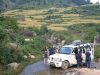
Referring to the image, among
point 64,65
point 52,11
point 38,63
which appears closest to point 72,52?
point 64,65

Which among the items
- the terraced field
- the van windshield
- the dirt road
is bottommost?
the terraced field

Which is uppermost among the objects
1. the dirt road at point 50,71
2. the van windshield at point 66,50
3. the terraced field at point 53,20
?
the van windshield at point 66,50

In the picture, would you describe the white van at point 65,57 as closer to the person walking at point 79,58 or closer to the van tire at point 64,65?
the van tire at point 64,65

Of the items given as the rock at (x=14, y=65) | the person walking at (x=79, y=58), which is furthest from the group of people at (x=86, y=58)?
the rock at (x=14, y=65)

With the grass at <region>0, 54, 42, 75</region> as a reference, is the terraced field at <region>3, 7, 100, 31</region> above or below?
below

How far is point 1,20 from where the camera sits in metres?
36.2

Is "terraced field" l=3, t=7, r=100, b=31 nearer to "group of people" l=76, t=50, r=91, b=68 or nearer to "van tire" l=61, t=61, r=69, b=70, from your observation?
"van tire" l=61, t=61, r=69, b=70

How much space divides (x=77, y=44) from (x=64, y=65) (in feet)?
7.79

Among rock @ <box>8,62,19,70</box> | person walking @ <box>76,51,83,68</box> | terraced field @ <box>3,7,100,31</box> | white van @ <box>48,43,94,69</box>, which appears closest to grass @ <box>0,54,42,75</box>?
rock @ <box>8,62,19,70</box>

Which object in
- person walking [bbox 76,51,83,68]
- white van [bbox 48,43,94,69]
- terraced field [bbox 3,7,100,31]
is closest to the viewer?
person walking [bbox 76,51,83,68]

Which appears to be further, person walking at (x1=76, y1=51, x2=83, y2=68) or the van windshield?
the van windshield

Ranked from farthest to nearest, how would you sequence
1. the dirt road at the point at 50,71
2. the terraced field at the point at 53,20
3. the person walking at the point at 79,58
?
the terraced field at the point at 53,20, the person walking at the point at 79,58, the dirt road at the point at 50,71

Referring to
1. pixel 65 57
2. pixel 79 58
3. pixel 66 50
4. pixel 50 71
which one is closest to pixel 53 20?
pixel 66 50

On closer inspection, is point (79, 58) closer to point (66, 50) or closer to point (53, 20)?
point (66, 50)
